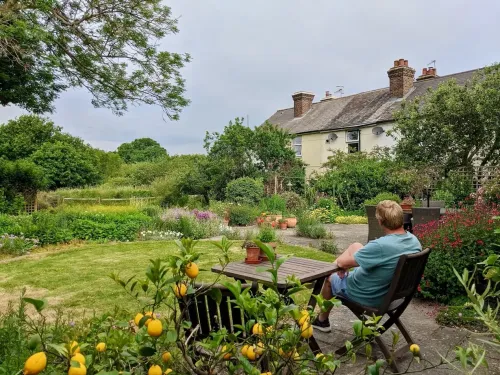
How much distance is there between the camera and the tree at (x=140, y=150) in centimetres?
5588

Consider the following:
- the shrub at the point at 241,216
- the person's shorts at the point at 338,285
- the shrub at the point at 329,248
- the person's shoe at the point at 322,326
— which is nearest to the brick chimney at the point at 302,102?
the shrub at the point at 241,216

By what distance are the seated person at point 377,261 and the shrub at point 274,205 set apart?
37.8ft

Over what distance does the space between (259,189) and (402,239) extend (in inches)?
521

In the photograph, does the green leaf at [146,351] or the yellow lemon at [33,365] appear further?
the green leaf at [146,351]

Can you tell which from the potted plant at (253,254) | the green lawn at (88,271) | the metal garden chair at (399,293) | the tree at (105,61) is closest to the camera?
the metal garden chair at (399,293)

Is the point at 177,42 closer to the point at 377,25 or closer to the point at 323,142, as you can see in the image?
the point at 377,25

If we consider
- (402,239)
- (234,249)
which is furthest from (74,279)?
(402,239)

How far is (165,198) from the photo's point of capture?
1817cm

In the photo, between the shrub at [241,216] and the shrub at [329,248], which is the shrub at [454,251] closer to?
the shrub at [329,248]

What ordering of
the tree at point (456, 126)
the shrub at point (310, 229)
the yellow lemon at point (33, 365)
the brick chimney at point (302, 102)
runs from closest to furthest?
1. the yellow lemon at point (33, 365)
2. the tree at point (456, 126)
3. the shrub at point (310, 229)
4. the brick chimney at point (302, 102)

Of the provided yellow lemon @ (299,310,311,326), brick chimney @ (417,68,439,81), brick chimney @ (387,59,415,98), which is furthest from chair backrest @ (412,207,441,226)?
brick chimney @ (417,68,439,81)

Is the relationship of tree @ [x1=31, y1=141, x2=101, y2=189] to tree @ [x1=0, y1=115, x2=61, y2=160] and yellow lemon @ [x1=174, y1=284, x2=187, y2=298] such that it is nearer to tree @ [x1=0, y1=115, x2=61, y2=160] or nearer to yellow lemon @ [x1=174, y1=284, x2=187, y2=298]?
tree @ [x1=0, y1=115, x2=61, y2=160]

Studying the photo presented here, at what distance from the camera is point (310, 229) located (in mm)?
10742

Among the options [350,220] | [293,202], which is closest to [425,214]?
[350,220]
